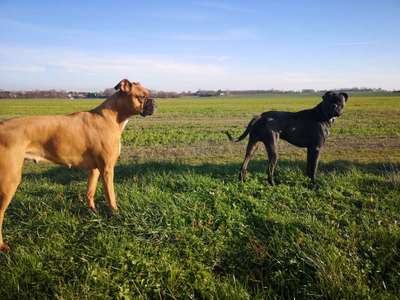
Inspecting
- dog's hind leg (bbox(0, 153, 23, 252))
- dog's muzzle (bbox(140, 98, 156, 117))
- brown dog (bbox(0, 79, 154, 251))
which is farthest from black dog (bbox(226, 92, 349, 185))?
dog's hind leg (bbox(0, 153, 23, 252))

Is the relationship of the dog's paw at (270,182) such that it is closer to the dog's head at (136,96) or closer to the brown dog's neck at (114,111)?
the dog's head at (136,96)

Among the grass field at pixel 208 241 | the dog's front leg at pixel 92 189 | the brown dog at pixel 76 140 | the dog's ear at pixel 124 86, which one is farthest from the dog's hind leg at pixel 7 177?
the dog's ear at pixel 124 86

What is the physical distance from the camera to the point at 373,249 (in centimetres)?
394

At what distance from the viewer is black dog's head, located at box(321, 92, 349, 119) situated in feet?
20.5

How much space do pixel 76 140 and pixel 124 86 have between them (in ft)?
3.82

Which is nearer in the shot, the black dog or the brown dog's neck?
the brown dog's neck

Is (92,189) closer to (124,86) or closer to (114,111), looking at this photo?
(114,111)

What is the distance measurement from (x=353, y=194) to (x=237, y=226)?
259 centimetres

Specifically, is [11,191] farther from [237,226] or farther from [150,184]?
[237,226]

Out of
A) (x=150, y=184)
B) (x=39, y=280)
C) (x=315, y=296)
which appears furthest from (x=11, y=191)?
(x=315, y=296)

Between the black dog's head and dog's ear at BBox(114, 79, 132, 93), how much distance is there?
3.99m

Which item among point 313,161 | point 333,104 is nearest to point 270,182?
point 313,161

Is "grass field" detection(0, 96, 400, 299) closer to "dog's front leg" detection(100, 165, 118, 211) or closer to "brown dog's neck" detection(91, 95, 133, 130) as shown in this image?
"dog's front leg" detection(100, 165, 118, 211)

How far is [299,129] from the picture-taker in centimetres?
657
